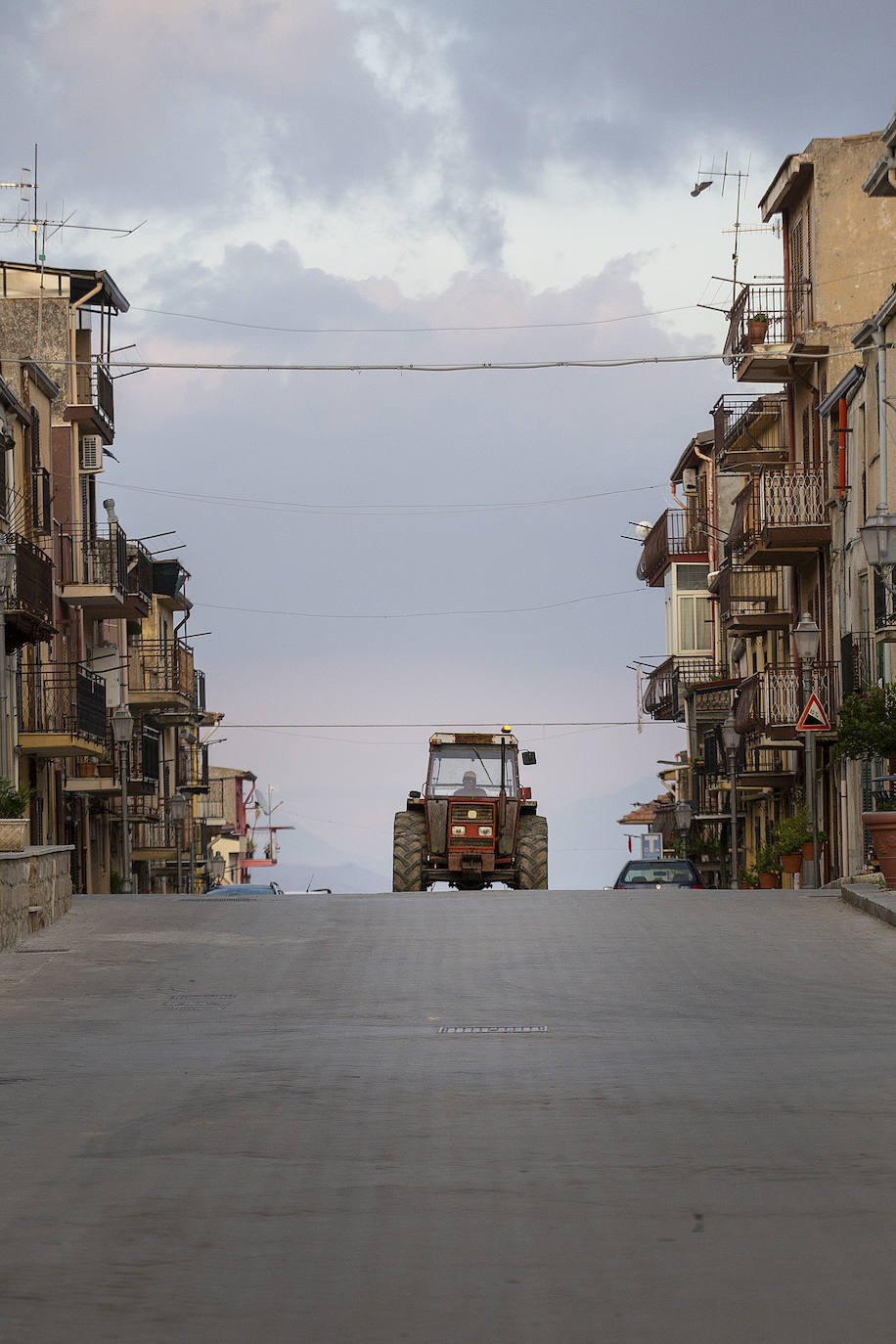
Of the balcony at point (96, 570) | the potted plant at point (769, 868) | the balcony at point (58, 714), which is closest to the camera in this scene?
the potted plant at point (769, 868)

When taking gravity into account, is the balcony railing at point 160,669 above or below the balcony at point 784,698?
above

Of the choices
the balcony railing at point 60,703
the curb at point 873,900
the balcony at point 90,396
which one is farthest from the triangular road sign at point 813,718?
the balcony at point 90,396

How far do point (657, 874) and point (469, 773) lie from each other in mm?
4846

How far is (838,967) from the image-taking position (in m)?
16.6

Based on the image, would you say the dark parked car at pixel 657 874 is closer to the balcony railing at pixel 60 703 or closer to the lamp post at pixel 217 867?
the balcony railing at pixel 60 703

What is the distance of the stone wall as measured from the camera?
19406mm

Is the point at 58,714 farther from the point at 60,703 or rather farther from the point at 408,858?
the point at 408,858

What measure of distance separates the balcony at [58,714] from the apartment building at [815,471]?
1435cm

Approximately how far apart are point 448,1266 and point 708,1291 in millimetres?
792

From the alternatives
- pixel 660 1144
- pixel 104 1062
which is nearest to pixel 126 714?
pixel 104 1062

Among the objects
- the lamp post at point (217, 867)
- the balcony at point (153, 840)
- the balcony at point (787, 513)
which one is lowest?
the lamp post at point (217, 867)

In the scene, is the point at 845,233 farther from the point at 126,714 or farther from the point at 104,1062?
the point at 104,1062

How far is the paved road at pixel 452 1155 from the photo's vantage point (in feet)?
17.7

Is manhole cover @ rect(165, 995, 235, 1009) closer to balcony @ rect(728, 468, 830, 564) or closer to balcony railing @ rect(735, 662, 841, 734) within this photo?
balcony railing @ rect(735, 662, 841, 734)
